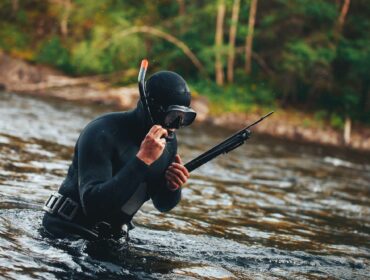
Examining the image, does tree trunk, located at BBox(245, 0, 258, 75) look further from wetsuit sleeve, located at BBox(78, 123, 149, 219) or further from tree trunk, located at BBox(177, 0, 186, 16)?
wetsuit sleeve, located at BBox(78, 123, 149, 219)

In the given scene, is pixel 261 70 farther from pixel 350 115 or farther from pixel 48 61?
pixel 48 61

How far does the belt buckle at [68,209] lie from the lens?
4.62 metres

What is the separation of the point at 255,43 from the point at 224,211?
23160mm

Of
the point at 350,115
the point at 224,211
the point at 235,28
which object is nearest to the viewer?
the point at 224,211

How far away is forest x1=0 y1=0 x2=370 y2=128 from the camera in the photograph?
27141 mm

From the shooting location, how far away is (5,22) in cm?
3481

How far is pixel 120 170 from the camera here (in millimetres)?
4141

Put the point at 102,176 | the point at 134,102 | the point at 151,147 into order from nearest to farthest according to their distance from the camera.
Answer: the point at 151,147 < the point at 102,176 < the point at 134,102

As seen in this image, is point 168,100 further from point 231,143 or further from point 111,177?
point 111,177

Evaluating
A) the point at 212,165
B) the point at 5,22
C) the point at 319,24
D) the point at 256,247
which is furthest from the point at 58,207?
the point at 5,22

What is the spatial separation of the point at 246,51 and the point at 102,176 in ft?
83.2

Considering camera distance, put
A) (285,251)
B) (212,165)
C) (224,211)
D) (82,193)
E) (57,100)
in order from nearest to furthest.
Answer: (82,193) < (285,251) < (224,211) < (212,165) < (57,100)

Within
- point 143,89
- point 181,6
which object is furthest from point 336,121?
point 143,89

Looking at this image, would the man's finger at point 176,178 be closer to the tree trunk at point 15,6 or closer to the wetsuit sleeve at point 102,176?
the wetsuit sleeve at point 102,176
